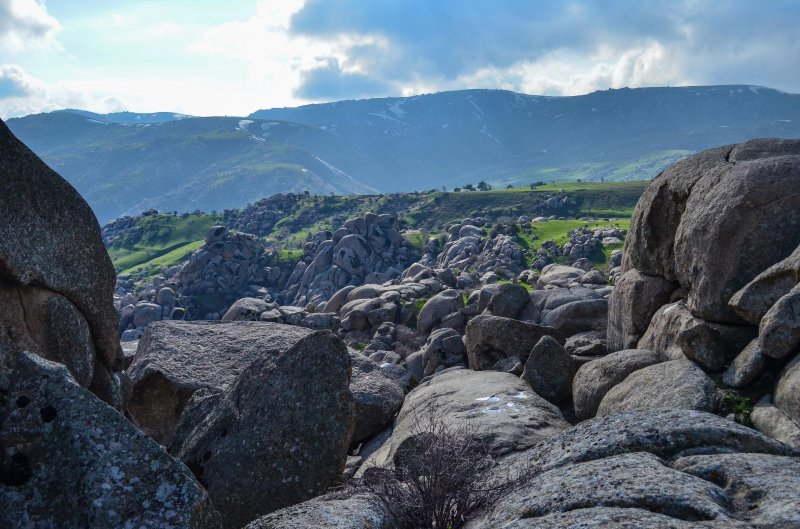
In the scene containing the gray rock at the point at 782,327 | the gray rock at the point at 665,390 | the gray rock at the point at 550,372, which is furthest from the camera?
the gray rock at the point at 550,372

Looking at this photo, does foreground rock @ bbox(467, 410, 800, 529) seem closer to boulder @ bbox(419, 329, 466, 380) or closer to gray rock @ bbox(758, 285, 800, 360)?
gray rock @ bbox(758, 285, 800, 360)

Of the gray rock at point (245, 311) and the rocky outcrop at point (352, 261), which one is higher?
the gray rock at point (245, 311)

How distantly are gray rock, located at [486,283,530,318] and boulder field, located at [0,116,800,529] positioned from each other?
12.3 metres

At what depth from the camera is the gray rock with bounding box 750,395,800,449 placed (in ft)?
48.2

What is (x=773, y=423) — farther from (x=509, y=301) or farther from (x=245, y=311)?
(x=245, y=311)

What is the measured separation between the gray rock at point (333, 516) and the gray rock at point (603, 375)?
37.7ft

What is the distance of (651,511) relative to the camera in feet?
28.1

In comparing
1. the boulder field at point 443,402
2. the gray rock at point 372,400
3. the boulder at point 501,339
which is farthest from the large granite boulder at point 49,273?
the boulder at point 501,339

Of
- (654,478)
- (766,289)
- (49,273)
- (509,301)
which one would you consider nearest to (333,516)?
(654,478)

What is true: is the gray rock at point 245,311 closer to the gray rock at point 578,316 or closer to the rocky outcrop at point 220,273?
the gray rock at point 578,316

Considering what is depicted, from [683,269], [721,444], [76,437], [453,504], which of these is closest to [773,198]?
[683,269]

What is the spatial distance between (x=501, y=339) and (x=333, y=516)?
21396mm

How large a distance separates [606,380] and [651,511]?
13.3m

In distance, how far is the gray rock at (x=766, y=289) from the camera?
1712 cm
